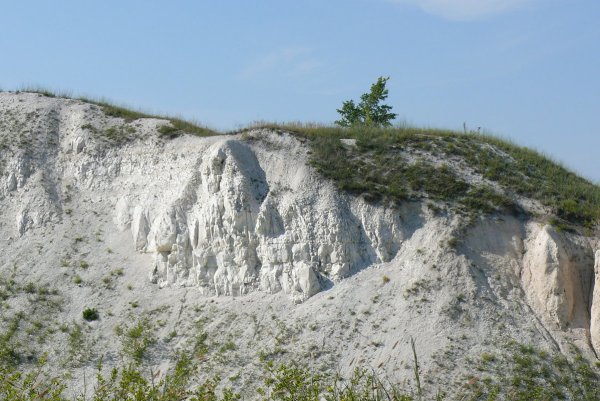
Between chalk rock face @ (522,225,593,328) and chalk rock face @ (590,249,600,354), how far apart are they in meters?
0.62

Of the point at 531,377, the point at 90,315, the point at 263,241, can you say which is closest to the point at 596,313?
the point at 531,377

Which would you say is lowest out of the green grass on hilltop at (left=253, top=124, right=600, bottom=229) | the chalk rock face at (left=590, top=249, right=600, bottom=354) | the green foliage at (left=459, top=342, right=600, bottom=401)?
the green foliage at (left=459, top=342, right=600, bottom=401)

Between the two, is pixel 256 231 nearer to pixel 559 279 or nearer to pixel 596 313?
pixel 559 279

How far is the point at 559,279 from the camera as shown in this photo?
104ft

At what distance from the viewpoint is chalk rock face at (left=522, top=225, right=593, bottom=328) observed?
31.4 metres

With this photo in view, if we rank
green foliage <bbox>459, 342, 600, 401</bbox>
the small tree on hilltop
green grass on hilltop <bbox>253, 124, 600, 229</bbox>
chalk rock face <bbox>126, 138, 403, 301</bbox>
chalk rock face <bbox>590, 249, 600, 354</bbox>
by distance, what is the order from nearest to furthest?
green foliage <bbox>459, 342, 600, 401</bbox>, chalk rock face <bbox>590, 249, 600, 354</bbox>, chalk rock face <bbox>126, 138, 403, 301</bbox>, green grass on hilltop <bbox>253, 124, 600, 229</bbox>, the small tree on hilltop

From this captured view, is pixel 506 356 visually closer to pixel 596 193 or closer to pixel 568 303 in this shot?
pixel 568 303

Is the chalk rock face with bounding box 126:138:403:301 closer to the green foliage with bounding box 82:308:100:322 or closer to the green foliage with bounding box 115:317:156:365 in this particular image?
the green foliage with bounding box 115:317:156:365

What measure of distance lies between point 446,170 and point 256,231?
8183mm

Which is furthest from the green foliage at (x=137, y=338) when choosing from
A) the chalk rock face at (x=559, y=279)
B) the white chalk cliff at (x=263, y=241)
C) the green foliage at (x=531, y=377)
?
the chalk rock face at (x=559, y=279)

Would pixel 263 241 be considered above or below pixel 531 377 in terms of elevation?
above

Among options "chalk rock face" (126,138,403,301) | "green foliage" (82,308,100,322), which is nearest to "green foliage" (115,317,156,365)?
"green foliage" (82,308,100,322)

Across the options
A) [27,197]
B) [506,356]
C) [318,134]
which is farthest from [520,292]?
[27,197]

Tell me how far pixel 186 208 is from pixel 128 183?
4.43m
